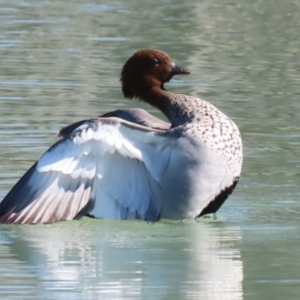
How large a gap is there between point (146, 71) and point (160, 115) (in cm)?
335

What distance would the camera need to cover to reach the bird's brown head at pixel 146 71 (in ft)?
28.5

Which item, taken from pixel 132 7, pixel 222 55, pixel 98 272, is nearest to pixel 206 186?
pixel 98 272

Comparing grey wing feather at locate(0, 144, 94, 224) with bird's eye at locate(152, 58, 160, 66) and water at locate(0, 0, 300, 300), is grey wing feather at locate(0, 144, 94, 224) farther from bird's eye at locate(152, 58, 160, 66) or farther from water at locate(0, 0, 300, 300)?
bird's eye at locate(152, 58, 160, 66)

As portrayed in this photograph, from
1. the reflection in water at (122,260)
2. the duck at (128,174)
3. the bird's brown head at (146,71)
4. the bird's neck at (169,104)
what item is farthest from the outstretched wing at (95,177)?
the bird's brown head at (146,71)

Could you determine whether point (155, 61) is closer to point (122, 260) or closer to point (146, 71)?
point (146, 71)

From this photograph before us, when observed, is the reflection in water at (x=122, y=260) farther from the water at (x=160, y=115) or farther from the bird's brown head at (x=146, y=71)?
the bird's brown head at (x=146, y=71)

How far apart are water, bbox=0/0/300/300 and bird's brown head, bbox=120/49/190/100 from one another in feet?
3.55

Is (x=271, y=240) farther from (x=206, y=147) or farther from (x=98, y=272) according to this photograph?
(x=98, y=272)

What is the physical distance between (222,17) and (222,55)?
12.9ft

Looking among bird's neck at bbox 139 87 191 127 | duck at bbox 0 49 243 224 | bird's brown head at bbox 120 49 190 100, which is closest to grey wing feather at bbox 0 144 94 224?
duck at bbox 0 49 243 224

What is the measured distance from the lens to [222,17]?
19812mm

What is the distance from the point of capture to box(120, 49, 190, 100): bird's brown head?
868 cm

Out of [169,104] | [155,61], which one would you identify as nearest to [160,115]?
[155,61]

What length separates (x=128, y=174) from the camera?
300 inches
